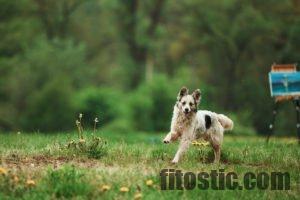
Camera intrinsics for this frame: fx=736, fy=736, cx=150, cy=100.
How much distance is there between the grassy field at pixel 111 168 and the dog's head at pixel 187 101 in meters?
1.01

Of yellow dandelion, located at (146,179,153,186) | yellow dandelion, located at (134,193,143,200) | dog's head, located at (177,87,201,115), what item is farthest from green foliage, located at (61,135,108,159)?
yellow dandelion, located at (134,193,143,200)

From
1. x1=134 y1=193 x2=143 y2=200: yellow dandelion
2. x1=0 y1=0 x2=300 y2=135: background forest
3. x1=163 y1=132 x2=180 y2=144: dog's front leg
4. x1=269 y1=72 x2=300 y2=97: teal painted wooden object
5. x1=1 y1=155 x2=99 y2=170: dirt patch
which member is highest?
x1=0 y1=0 x2=300 y2=135: background forest

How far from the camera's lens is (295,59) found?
187 feet

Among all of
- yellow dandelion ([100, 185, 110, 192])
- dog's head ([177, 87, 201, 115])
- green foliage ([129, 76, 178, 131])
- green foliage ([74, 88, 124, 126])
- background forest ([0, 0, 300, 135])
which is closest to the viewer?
yellow dandelion ([100, 185, 110, 192])

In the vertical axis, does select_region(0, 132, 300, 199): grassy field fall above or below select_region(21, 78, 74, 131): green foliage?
below

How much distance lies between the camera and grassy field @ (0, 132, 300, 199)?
1116cm

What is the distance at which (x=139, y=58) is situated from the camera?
70.2 meters

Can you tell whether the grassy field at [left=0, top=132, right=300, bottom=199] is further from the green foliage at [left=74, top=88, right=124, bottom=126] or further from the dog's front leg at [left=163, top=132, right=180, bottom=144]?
the green foliage at [left=74, top=88, right=124, bottom=126]

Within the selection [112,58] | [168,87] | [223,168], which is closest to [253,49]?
[168,87]

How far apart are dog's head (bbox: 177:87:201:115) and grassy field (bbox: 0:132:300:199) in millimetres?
1005

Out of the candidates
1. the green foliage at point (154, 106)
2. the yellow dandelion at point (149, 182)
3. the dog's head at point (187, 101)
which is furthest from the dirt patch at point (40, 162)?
the green foliage at point (154, 106)

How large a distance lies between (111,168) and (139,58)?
57707mm

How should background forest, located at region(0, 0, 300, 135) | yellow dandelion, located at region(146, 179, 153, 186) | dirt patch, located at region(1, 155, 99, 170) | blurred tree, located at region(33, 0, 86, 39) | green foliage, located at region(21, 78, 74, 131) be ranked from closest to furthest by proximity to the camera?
yellow dandelion, located at region(146, 179, 153, 186)
dirt patch, located at region(1, 155, 99, 170)
green foliage, located at region(21, 78, 74, 131)
background forest, located at region(0, 0, 300, 135)
blurred tree, located at region(33, 0, 86, 39)

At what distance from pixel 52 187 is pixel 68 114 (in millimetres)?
44118
